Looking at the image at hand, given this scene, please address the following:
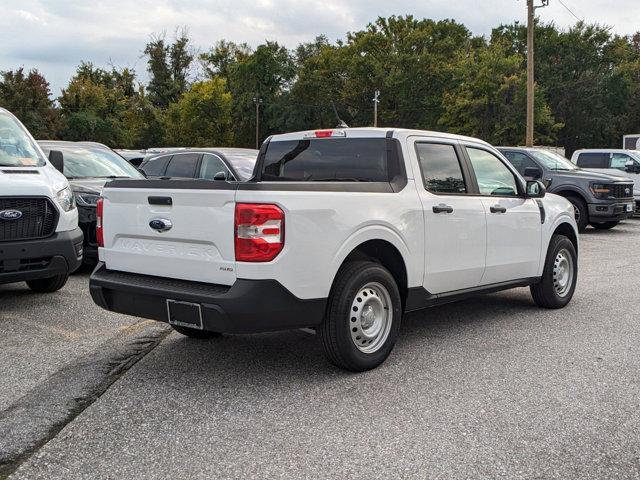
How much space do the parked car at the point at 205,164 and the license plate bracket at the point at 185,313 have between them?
20.2 ft

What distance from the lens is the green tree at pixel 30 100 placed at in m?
50.5

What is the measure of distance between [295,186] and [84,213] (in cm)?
515

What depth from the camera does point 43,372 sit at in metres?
4.92

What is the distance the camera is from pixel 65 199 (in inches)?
280

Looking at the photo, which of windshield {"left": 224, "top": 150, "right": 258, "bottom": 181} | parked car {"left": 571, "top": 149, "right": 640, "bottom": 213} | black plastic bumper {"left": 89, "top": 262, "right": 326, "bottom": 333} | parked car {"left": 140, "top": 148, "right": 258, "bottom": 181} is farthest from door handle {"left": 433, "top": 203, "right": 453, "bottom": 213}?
parked car {"left": 571, "top": 149, "right": 640, "bottom": 213}

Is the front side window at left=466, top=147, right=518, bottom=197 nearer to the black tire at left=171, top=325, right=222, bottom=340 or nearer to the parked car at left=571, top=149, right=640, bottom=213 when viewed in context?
the black tire at left=171, top=325, right=222, bottom=340

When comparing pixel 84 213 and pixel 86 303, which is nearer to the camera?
pixel 86 303

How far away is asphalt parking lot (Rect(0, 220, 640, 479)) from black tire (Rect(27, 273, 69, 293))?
3.22 feet

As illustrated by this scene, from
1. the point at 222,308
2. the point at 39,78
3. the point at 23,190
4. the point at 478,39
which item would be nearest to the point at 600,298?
the point at 222,308

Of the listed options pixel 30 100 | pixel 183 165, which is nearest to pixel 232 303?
pixel 183 165

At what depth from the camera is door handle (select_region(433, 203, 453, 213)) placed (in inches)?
213

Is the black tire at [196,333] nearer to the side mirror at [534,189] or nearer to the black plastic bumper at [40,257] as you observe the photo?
the black plastic bumper at [40,257]

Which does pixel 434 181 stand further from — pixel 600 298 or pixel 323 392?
pixel 600 298

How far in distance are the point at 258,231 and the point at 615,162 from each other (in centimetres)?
1731
